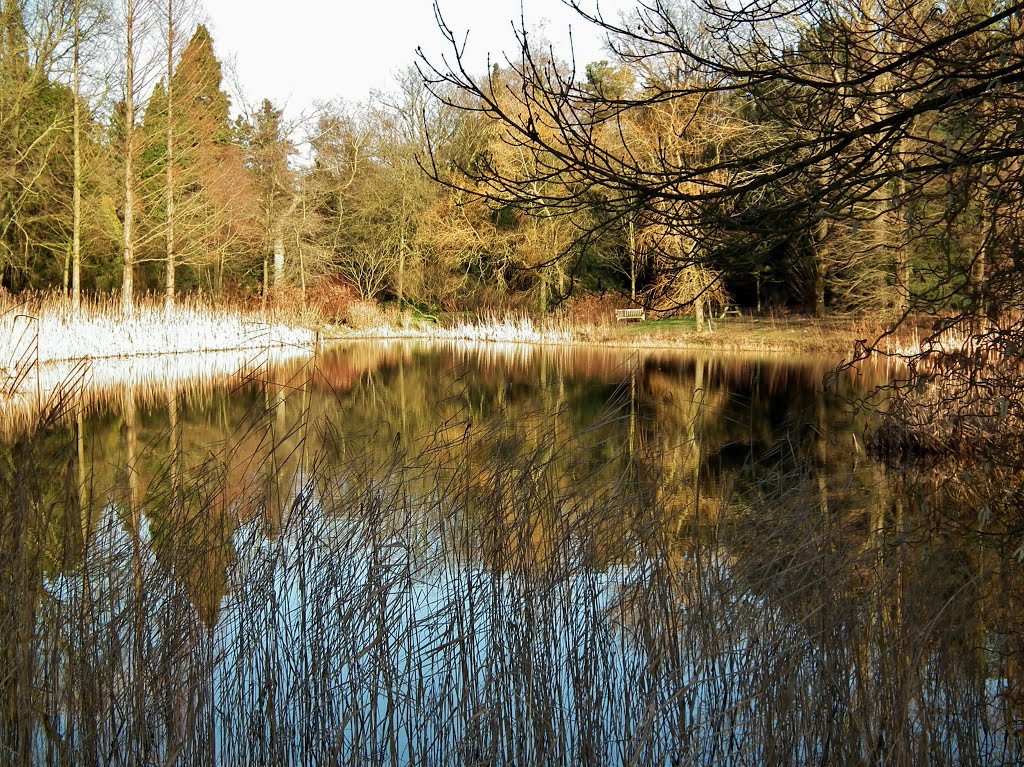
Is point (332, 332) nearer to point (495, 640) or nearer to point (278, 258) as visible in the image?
point (278, 258)

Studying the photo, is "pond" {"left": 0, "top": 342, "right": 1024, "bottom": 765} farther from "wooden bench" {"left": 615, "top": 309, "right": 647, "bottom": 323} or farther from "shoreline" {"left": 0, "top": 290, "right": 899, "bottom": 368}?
"wooden bench" {"left": 615, "top": 309, "right": 647, "bottom": 323}

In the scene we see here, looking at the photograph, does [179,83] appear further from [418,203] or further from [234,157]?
[418,203]

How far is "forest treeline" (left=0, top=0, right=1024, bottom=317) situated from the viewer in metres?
3.37

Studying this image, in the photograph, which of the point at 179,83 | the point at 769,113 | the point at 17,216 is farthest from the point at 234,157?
the point at 769,113

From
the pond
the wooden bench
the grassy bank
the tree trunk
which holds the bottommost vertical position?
the pond

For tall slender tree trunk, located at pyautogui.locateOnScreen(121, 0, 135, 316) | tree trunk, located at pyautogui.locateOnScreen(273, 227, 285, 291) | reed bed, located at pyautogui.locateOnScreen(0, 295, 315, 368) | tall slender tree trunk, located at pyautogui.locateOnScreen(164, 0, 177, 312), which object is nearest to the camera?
reed bed, located at pyautogui.locateOnScreen(0, 295, 315, 368)

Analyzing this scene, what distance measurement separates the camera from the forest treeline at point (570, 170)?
3.37 metres

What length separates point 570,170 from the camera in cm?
340

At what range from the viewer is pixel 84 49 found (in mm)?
18469

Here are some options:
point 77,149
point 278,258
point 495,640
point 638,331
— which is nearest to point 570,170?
point 495,640

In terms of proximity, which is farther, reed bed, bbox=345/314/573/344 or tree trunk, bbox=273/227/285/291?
tree trunk, bbox=273/227/285/291

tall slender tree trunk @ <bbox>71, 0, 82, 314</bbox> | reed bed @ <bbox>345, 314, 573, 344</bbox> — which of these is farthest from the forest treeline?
reed bed @ <bbox>345, 314, 573, 344</bbox>

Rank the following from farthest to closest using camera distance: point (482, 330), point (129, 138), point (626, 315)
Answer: point (626, 315) → point (482, 330) → point (129, 138)

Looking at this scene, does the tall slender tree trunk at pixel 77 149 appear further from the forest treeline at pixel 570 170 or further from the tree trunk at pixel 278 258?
the tree trunk at pixel 278 258
